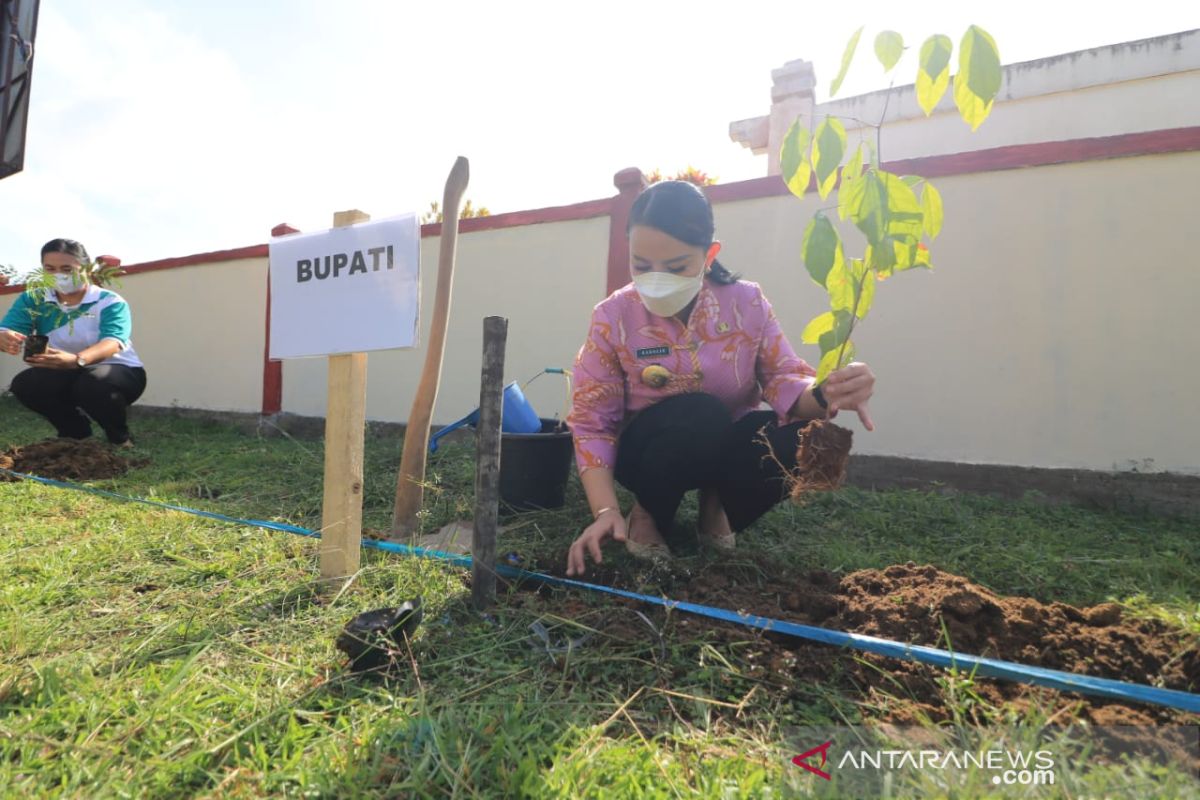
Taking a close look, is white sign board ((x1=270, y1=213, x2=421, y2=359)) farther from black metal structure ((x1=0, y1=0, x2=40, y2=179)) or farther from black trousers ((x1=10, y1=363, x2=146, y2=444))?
black metal structure ((x1=0, y1=0, x2=40, y2=179))

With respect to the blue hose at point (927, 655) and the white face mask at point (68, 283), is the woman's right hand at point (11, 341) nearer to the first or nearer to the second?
the white face mask at point (68, 283)

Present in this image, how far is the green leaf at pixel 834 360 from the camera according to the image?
59.2 inches

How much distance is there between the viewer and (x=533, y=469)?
262 centimetres

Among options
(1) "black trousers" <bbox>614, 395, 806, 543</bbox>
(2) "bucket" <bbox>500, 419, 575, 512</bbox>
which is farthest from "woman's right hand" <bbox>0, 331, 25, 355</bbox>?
(1) "black trousers" <bbox>614, 395, 806, 543</bbox>

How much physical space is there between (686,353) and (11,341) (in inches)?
162

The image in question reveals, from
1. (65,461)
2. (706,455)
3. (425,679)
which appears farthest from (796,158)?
(65,461)

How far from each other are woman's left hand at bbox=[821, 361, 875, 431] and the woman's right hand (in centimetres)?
449

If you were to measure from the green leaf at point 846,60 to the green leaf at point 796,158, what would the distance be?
93 mm

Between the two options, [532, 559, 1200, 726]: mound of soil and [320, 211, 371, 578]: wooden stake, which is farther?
[320, 211, 371, 578]: wooden stake

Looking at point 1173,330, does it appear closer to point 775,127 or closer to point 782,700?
point 782,700

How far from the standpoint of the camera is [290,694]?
121 centimetres

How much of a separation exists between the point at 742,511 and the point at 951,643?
0.78 metres

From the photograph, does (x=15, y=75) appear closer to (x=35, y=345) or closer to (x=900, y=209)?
(x=35, y=345)

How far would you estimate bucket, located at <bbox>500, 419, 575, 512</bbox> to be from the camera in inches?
102
